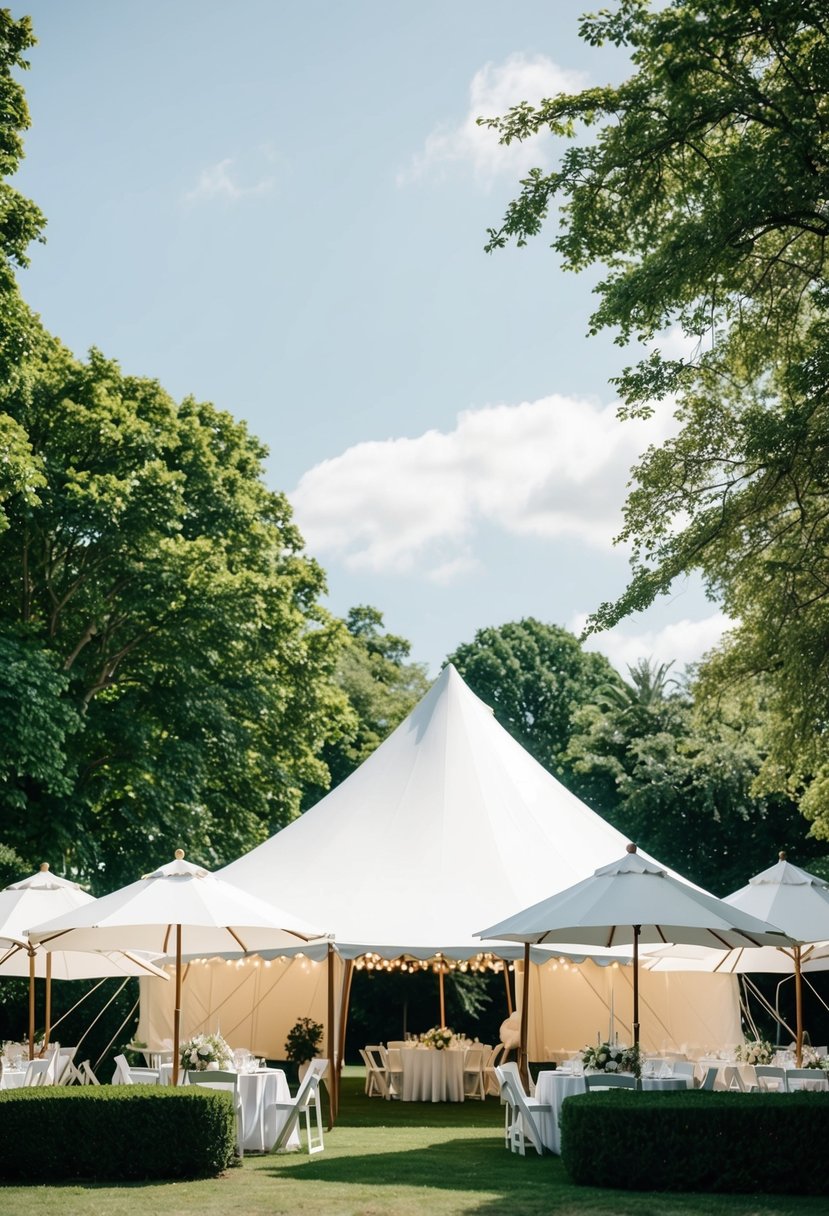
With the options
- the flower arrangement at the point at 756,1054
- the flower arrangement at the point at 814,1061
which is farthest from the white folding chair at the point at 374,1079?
the flower arrangement at the point at 814,1061

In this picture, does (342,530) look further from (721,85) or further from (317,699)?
(721,85)

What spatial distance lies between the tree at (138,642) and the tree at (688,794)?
7.41 metres

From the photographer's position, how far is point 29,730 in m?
17.2

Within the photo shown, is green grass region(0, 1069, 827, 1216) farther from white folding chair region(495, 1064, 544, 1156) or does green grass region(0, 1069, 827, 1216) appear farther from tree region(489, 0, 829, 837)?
tree region(489, 0, 829, 837)

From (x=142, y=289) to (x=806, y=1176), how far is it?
10899mm

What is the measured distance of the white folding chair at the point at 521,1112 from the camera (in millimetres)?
11422

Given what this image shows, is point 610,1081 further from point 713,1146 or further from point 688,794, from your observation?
point 688,794

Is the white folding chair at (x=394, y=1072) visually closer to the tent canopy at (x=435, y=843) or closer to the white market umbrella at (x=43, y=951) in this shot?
the tent canopy at (x=435, y=843)

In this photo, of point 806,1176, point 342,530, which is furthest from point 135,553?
point 342,530

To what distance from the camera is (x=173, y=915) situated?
11.1 metres

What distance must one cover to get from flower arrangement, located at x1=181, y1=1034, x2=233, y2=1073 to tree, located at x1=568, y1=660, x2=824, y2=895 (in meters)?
14.3

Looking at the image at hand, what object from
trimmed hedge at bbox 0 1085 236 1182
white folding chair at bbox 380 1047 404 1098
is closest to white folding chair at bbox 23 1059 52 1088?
trimmed hedge at bbox 0 1085 236 1182

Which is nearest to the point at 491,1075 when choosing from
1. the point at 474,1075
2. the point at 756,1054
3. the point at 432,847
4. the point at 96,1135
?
the point at 474,1075

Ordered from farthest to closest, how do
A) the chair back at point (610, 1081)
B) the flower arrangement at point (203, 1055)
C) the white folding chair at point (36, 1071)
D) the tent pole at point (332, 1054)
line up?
the tent pole at point (332, 1054) < the white folding chair at point (36, 1071) < the flower arrangement at point (203, 1055) < the chair back at point (610, 1081)
